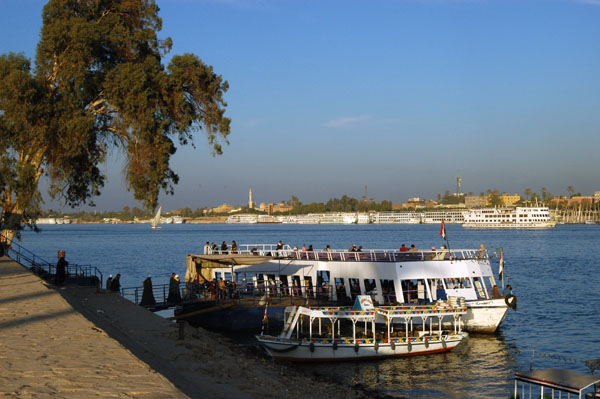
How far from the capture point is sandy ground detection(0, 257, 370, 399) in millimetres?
9828

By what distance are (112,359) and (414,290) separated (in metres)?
18.9

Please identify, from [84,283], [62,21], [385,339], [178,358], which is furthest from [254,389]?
[62,21]

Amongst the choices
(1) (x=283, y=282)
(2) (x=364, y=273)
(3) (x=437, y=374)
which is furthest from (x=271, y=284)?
(3) (x=437, y=374)

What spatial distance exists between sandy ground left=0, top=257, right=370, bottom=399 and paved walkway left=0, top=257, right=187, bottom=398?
0.6 inches

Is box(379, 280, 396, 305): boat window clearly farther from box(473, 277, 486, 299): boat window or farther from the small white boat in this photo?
box(473, 277, 486, 299): boat window

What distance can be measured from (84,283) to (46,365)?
19.7 m

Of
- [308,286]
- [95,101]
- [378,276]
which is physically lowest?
[308,286]

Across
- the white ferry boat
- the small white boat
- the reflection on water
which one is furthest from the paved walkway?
the white ferry boat

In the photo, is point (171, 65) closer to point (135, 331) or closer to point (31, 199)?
point (31, 199)

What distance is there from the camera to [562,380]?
41.6 ft

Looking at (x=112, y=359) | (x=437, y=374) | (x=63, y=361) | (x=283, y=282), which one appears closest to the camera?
(x=63, y=361)

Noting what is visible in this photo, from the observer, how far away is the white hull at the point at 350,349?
74.0ft

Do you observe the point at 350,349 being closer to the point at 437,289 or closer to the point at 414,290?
the point at 414,290

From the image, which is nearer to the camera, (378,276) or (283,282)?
(378,276)
